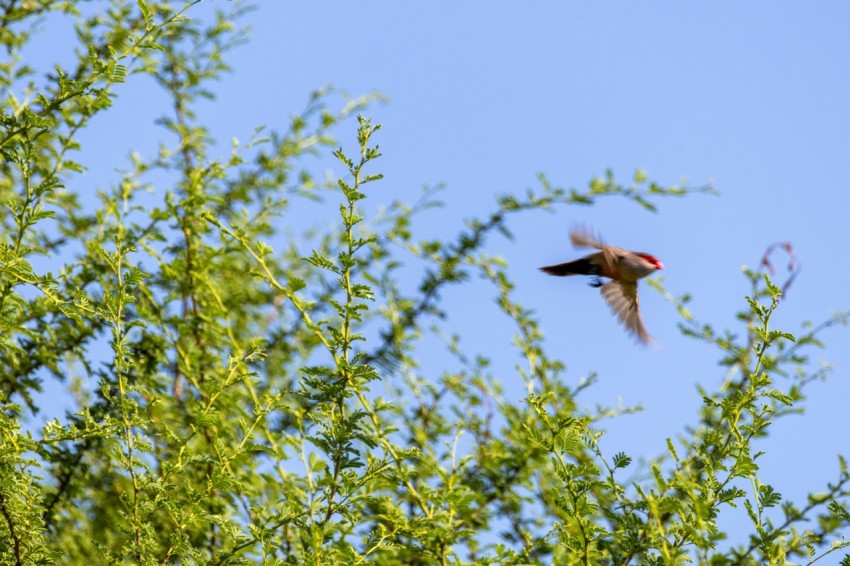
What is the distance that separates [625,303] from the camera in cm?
448

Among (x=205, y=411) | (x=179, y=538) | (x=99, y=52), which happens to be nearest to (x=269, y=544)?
(x=179, y=538)

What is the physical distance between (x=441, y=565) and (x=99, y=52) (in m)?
2.78

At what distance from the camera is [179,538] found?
2.59 meters

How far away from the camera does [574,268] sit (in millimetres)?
4520

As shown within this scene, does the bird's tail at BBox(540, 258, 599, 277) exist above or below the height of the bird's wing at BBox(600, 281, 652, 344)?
above

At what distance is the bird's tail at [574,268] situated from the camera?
4.47 metres

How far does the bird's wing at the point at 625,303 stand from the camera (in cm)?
442

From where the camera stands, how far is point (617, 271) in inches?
175

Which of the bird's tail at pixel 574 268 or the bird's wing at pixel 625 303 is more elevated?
the bird's tail at pixel 574 268

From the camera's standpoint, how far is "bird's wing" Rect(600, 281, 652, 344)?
4418mm

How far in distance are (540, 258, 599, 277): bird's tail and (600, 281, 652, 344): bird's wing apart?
0.35 feet

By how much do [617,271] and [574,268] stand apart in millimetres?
193

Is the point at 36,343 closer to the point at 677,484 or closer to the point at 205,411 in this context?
the point at 205,411

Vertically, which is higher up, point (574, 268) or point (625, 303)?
point (574, 268)
